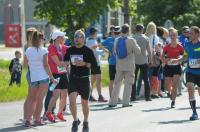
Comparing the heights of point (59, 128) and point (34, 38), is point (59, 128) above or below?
below

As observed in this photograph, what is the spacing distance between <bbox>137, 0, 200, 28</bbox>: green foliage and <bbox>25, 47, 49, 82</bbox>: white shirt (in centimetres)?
3756

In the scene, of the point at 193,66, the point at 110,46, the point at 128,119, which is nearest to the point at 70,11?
the point at 110,46

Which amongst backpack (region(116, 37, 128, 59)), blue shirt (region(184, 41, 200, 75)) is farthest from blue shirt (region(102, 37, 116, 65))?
blue shirt (region(184, 41, 200, 75))

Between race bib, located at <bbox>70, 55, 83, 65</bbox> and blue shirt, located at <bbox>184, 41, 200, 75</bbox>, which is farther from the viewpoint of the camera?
blue shirt, located at <bbox>184, 41, 200, 75</bbox>

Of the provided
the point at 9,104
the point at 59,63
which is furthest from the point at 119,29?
the point at 59,63

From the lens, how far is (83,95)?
477 inches

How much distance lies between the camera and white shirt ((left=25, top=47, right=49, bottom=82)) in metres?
13.0

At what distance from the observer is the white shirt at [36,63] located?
42.6 ft

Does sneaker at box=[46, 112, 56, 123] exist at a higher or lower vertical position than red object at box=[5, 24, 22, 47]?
lower

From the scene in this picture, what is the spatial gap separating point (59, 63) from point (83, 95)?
149 cm

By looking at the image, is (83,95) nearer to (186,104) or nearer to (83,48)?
(83,48)

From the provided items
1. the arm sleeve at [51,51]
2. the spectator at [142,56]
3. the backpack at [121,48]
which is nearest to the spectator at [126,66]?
the backpack at [121,48]

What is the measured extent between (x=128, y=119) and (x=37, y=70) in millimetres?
2420

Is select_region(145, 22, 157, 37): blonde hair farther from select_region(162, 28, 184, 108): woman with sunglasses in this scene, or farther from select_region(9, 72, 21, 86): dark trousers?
select_region(9, 72, 21, 86): dark trousers
